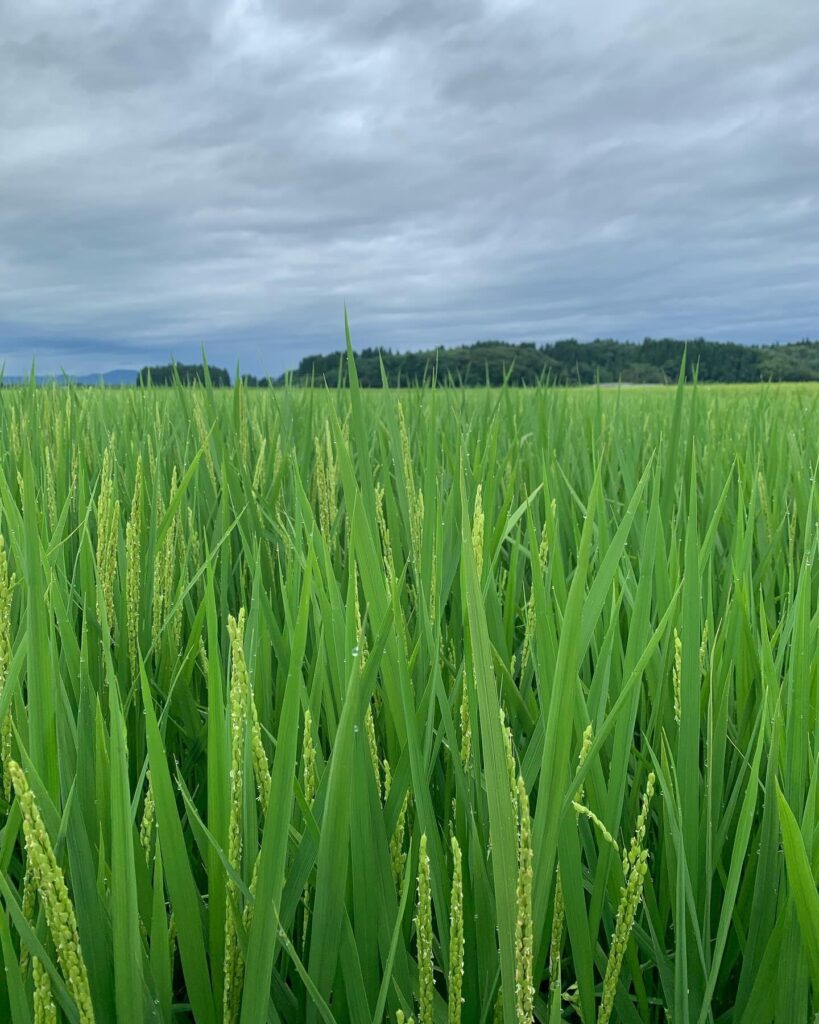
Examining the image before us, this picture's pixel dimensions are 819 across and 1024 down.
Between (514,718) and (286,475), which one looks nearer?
(514,718)

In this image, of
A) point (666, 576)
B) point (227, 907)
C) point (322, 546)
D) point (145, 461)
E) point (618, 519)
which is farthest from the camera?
point (145, 461)

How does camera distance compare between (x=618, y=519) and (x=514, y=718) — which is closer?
(x=514, y=718)

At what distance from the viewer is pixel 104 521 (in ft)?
3.00

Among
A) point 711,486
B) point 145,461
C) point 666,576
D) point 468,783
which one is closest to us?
point 468,783

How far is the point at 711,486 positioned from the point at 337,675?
1178 millimetres

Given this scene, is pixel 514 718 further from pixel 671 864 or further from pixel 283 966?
pixel 283 966

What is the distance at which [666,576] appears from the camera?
1005 mm

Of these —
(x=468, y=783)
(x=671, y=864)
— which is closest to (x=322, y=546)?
(x=468, y=783)

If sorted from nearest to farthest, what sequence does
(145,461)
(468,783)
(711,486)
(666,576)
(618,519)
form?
(468,783)
(666,576)
(618,519)
(711,486)
(145,461)

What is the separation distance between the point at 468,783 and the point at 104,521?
1.63ft

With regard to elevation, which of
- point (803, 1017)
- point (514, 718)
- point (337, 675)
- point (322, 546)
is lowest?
point (803, 1017)

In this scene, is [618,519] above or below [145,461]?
below

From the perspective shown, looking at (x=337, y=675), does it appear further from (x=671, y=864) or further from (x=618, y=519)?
(x=618, y=519)

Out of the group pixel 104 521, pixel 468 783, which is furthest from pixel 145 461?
pixel 468 783
